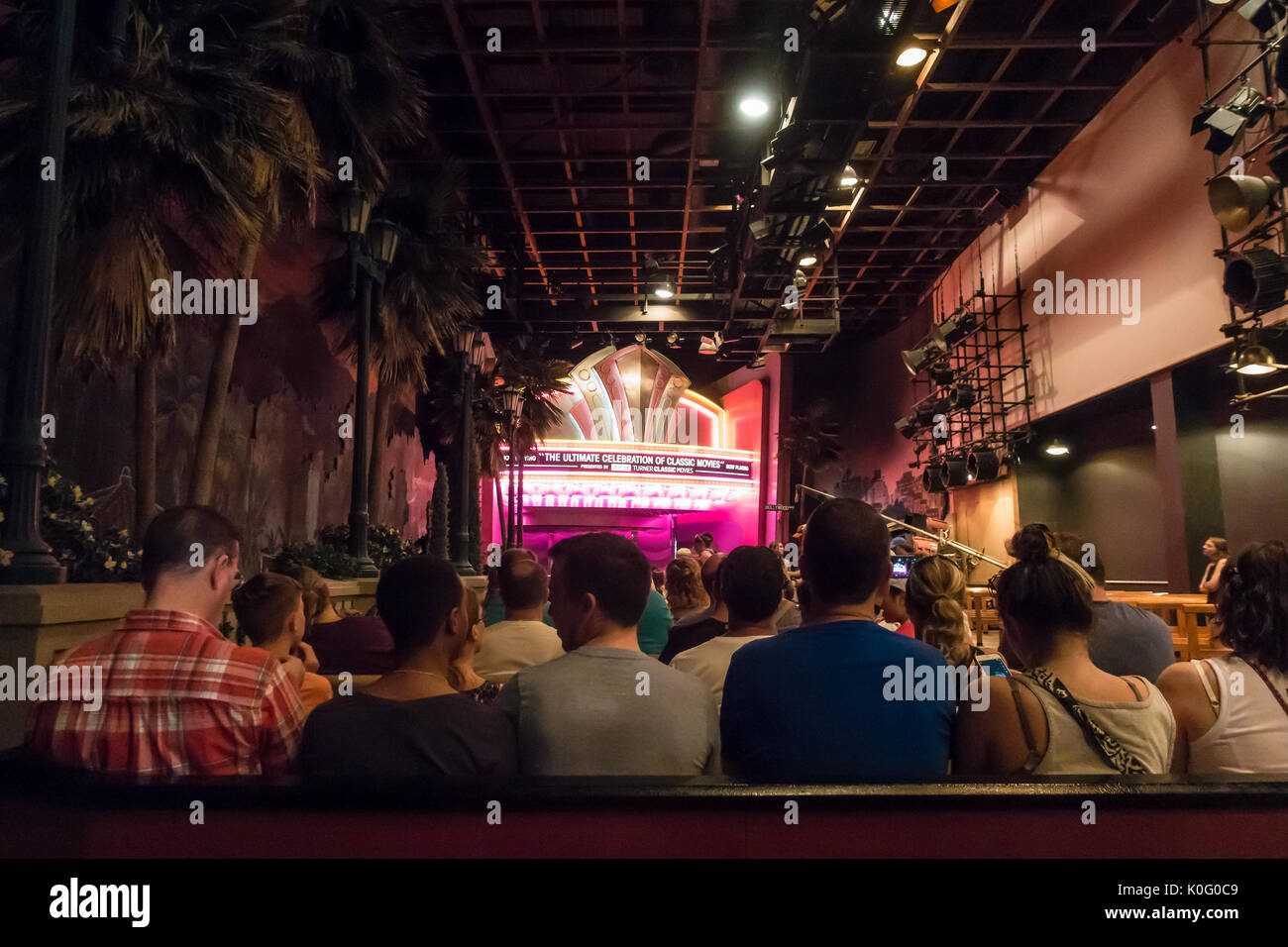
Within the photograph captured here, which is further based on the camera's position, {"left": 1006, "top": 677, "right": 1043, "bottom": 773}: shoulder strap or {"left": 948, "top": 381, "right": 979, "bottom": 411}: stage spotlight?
{"left": 948, "top": 381, "right": 979, "bottom": 411}: stage spotlight

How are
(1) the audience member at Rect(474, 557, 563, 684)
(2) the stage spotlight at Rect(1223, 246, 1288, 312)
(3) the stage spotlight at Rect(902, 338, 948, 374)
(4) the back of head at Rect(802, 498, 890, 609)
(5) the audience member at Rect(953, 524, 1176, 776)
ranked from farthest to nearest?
(3) the stage spotlight at Rect(902, 338, 948, 374), (2) the stage spotlight at Rect(1223, 246, 1288, 312), (1) the audience member at Rect(474, 557, 563, 684), (4) the back of head at Rect(802, 498, 890, 609), (5) the audience member at Rect(953, 524, 1176, 776)

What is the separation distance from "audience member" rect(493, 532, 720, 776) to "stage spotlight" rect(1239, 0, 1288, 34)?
328 inches

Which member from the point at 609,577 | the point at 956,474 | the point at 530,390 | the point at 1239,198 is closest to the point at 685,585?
the point at 609,577

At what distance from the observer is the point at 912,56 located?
29.5 ft

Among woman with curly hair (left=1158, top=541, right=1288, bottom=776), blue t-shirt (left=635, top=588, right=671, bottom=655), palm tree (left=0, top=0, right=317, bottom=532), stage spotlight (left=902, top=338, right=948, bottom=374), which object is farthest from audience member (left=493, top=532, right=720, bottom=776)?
stage spotlight (left=902, top=338, right=948, bottom=374)

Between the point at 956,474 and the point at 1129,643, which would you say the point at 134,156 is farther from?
the point at 956,474

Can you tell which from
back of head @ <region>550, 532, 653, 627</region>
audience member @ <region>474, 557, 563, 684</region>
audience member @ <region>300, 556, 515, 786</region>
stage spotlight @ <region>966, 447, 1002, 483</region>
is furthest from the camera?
stage spotlight @ <region>966, 447, 1002, 483</region>

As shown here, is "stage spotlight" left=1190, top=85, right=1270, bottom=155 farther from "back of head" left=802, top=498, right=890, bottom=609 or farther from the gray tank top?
"back of head" left=802, top=498, right=890, bottom=609

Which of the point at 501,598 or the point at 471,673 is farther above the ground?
the point at 501,598

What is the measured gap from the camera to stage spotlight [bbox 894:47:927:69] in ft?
28.7

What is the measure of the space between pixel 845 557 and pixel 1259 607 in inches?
50.0

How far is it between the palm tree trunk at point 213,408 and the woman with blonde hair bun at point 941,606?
712cm
